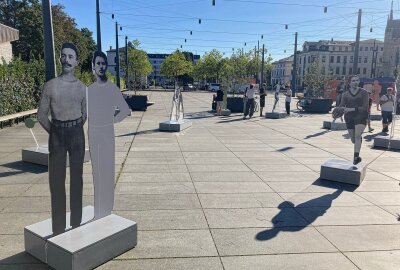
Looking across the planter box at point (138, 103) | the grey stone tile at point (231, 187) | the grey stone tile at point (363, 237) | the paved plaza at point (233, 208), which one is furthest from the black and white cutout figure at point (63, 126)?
the planter box at point (138, 103)

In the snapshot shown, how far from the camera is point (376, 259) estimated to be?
400cm

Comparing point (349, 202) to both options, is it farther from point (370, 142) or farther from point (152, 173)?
point (370, 142)

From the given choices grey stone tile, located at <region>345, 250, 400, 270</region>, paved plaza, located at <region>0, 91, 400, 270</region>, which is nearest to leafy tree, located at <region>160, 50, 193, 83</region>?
paved plaza, located at <region>0, 91, 400, 270</region>

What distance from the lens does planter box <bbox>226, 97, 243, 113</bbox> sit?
71.3 feet

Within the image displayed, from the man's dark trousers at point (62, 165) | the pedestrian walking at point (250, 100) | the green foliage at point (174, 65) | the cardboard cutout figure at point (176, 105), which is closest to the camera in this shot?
the man's dark trousers at point (62, 165)

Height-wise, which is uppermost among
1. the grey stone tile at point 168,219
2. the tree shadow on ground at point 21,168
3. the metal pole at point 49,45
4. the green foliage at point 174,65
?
the green foliage at point 174,65

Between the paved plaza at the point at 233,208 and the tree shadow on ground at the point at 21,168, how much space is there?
0.02 metres

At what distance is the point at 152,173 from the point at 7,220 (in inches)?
122

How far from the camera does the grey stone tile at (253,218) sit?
489 centimetres

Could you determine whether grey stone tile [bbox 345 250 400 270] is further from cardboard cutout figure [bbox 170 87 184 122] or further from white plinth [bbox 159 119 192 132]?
cardboard cutout figure [bbox 170 87 184 122]

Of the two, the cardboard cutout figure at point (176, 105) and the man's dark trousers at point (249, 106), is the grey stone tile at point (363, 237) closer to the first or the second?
the cardboard cutout figure at point (176, 105)

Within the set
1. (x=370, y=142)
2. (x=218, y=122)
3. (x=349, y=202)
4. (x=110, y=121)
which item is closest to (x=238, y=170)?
(x=349, y=202)

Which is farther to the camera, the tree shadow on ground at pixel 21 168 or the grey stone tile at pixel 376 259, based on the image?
the tree shadow on ground at pixel 21 168

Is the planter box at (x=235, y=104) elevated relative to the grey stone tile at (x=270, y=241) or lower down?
elevated
